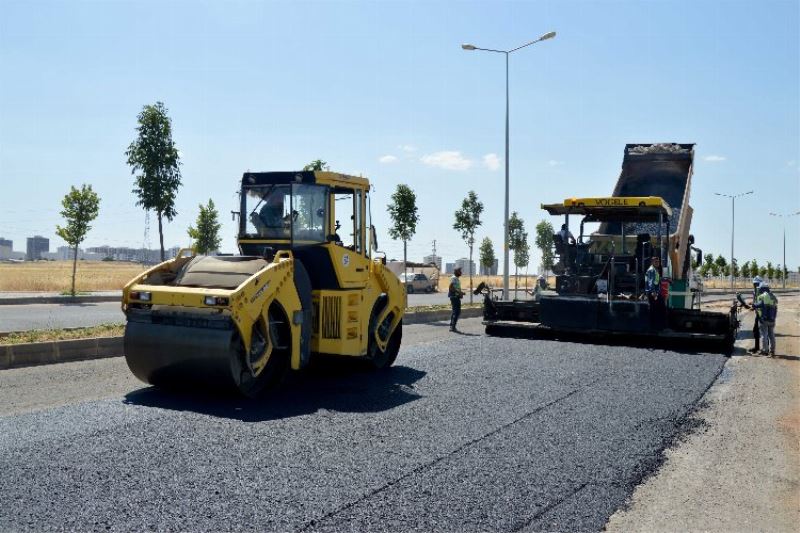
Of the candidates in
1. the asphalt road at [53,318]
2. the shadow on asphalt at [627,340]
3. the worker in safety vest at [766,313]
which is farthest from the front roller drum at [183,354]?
the worker in safety vest at [766,313]

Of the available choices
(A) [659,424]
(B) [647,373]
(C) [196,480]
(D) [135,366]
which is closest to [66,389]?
(D) [135,366]

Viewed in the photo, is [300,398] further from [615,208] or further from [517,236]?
[517,236]

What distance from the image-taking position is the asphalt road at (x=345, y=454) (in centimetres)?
443

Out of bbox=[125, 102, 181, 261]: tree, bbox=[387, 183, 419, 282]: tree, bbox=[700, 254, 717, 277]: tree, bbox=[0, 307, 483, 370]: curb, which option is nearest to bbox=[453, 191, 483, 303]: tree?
bbox=[387, 183, 419, 282]: tree

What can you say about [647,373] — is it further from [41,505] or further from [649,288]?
[41,505]

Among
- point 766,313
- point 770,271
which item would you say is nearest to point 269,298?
point 766,313

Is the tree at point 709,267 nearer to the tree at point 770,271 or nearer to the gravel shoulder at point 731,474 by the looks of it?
the tree at point 770,271

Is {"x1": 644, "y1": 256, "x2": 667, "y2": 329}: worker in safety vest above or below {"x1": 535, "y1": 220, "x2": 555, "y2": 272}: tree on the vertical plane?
below

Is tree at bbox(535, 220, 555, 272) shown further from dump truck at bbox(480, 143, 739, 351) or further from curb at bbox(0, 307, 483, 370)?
curb at bbox(0, 307, 483, 370)

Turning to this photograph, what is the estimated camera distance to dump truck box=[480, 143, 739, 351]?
41.9ft

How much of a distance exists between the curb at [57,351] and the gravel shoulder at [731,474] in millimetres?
8331

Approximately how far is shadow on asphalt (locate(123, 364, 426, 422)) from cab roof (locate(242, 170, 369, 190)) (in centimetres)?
249

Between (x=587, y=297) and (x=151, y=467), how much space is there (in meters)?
9.81

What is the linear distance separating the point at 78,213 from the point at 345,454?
27.0 metres
